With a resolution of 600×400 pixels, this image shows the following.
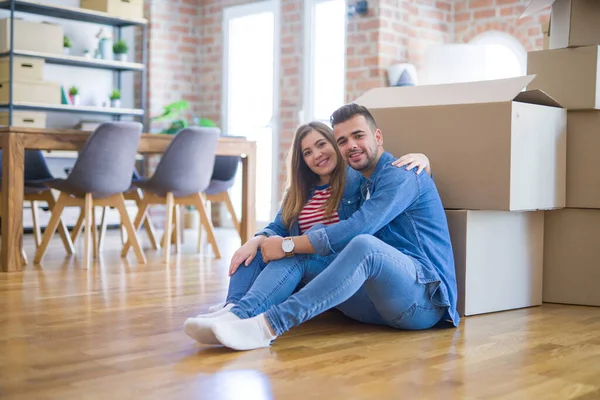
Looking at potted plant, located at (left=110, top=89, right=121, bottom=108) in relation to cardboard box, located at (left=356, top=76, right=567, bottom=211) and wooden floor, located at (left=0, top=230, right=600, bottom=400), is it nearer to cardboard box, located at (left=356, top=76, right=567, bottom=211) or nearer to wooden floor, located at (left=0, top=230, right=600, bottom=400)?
wooden floor, located at (left=0, top=230, right=600, bottom=400)

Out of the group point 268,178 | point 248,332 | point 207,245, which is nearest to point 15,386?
point 248,332

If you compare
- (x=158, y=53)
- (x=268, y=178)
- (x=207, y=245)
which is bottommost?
(x=207, y=245)

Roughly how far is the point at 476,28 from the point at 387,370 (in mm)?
4744

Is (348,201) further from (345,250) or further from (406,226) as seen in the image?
(345,250)

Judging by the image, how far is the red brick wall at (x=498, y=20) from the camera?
5922 millimetres

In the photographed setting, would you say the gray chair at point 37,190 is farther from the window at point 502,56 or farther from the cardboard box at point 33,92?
the window at point 502,56

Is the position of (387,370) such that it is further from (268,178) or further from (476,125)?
(268,178)

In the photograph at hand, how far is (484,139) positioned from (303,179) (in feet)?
2.22

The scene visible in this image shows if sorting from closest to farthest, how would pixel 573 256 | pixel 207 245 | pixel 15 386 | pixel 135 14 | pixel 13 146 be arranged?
pixel 15 386
pixel 573 256
pixel 13 146
pixel 207 245
pixel 135 14

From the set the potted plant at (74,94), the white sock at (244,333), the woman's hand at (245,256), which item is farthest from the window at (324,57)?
the white sock at (244,333)

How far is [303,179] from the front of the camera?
267cm

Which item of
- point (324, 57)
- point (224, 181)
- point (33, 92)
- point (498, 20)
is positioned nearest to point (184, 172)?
point (224, 181)

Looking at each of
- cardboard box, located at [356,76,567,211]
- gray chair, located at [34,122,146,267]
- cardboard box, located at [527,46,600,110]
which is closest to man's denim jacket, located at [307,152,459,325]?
cardboard box, located at [356,76,567,211]

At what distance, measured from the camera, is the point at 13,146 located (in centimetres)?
409
